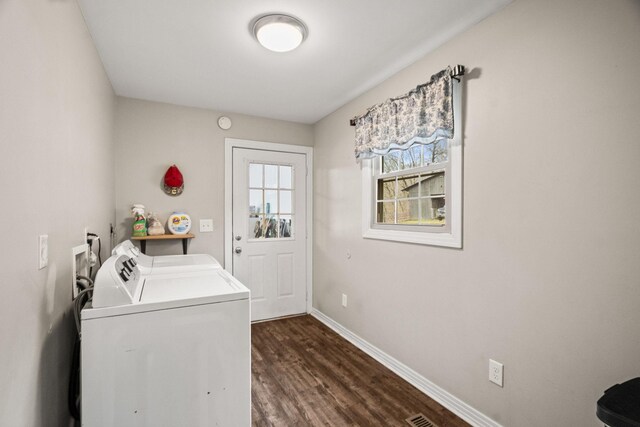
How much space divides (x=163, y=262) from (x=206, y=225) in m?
0.81

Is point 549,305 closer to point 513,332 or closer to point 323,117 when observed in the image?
point 513,332

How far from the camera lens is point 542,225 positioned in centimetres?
151

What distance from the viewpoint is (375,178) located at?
109 inches

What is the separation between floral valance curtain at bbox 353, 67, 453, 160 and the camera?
193cm

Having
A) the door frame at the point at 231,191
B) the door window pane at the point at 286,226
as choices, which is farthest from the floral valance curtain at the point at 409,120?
the door window pane at the point at 286,226

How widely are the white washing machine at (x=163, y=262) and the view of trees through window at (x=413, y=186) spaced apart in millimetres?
1453

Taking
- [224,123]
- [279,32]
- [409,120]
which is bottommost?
[409,120]

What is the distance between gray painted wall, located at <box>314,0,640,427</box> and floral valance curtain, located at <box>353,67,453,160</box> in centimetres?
13

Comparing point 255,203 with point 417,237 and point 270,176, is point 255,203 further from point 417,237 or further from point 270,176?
point 417,237

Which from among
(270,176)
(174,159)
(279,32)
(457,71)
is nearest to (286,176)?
(270,176)

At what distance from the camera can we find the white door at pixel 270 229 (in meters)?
3.46

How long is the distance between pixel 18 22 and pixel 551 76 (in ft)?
6.89

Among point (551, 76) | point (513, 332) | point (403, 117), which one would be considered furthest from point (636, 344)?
point (403, 117)

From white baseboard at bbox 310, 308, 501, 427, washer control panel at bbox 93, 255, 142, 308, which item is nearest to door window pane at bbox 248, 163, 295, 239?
white baseboard at bbox 310, 308, 501, 427
